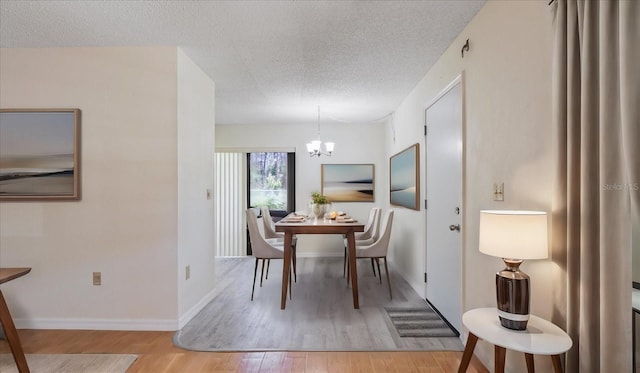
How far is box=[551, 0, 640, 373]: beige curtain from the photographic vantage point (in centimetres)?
101

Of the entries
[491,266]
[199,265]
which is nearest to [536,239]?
[491,266]

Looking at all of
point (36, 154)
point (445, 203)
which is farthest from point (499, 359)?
point (36, 154)

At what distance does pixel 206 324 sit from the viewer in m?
2.71

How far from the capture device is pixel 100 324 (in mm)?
2625

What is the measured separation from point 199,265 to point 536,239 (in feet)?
9.17

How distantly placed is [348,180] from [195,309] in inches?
130

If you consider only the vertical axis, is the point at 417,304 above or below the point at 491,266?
below

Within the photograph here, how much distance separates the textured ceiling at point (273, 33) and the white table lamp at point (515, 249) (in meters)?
1.45

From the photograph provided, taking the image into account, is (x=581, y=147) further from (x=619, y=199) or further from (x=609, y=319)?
(x=609, y=319)

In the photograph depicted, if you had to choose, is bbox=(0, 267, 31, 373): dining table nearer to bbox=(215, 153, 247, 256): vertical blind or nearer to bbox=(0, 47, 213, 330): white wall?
bbox=(0, 47, 213, 330): white wall

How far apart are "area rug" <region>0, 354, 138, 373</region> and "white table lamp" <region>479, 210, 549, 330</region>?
2.31 m

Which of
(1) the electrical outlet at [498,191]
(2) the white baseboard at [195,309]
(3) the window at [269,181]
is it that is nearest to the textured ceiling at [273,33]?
(1) the electrical outlet at [498,191]

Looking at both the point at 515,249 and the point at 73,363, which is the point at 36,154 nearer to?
the point at 73,363

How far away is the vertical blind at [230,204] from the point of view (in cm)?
556
